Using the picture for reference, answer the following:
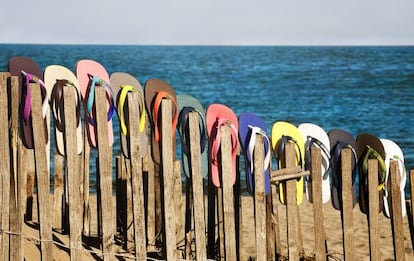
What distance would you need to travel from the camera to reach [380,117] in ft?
118

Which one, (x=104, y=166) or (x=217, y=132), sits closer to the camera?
(x=104, y=166)

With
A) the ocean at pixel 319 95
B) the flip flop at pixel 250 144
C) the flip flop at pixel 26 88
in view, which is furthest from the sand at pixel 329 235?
the ocean at pixel 319 95

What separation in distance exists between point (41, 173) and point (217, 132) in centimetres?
127

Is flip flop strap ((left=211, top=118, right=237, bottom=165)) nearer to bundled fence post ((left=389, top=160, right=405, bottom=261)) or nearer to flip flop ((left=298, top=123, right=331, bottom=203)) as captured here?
flip flop ((left=298, top=123, right=331, bottom=203))

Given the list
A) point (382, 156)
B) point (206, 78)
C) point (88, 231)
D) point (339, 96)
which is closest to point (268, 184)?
point (382, 156)

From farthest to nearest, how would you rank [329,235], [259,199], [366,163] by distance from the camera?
[329,235], [366,163], [259,199]

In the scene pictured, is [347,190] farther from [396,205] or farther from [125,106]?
[125,106]

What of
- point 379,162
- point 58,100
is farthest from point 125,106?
point 379,162

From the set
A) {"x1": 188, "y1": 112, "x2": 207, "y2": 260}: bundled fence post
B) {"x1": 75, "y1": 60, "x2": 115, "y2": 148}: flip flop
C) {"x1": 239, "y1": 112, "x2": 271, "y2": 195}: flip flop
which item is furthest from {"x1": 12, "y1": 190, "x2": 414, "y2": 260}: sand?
{"x1": 239, "y1": 112, "x2": 271, "y2": 195}: flip flop

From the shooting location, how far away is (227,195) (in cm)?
618

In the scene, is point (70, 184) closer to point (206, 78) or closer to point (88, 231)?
point (88, 231)

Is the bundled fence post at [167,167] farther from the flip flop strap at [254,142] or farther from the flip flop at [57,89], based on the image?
the flip flop at [57,89]

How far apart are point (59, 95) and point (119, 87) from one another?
0.47 meters

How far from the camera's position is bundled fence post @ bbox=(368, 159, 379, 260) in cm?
631
